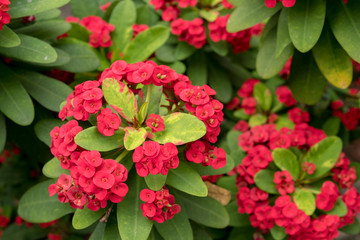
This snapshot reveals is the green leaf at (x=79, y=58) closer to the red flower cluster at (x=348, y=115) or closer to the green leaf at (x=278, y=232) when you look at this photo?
the green leaf at (x=278, y=232)

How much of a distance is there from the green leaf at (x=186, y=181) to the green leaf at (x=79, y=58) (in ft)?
2.88

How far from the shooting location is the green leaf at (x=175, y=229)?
63.0 inches

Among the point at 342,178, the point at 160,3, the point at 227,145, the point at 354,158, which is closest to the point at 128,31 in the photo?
the point at 160,3

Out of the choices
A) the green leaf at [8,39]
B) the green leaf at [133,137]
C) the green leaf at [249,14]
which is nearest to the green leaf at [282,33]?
the green leaf at [249,14]

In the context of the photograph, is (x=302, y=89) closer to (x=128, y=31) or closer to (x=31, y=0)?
(x=128, y=31)

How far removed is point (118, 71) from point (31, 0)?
2.28 ft

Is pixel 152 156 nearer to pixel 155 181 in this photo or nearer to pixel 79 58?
pixel 155 181

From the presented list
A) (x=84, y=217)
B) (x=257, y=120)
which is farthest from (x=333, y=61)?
(x=84, y=217)

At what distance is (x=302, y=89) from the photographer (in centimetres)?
216

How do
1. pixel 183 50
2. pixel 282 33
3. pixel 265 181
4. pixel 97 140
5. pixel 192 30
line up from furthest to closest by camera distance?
pixel 183 50 < pixel 192 30 < pixel 265 181 < pixel 282 33 < pixel 97 140

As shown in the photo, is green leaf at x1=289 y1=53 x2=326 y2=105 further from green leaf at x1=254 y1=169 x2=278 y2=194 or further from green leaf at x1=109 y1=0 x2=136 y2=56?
green leaf at x1=109 y1=0 x2=136 y2=56

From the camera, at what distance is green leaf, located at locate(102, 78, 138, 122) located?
4.63 ft

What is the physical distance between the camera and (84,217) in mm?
1480

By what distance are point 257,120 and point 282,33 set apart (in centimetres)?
84
